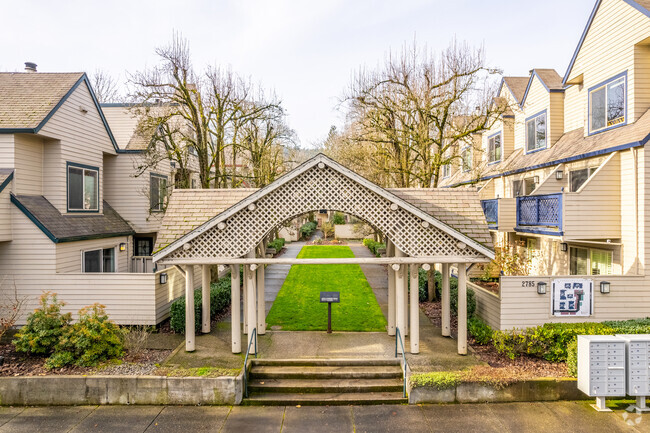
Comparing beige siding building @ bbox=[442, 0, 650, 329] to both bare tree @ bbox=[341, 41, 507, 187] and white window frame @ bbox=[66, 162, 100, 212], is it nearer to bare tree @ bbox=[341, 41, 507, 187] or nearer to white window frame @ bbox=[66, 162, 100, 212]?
bare tree @ bbox=[341, 41, 507, 187]

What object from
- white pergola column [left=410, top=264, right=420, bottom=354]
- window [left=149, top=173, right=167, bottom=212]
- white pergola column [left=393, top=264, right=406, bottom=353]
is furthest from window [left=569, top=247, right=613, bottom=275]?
window [left=149, top=173, right=167, bottom=212]

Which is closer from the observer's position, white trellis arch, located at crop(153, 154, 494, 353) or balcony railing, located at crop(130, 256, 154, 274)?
white trellis arch, located at crop(153, 154, 494, 353)

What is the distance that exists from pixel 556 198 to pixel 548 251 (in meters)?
3.96

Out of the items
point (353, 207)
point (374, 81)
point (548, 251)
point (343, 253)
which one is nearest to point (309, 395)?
point (353, 207)

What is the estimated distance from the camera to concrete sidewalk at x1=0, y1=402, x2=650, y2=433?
7266 mm

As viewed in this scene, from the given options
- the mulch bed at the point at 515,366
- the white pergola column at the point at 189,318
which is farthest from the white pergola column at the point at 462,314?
the white pergola column at the point at 189,318

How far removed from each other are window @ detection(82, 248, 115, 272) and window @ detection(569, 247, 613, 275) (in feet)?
58.1

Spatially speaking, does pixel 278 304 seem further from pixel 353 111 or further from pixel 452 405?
pixel 353 111

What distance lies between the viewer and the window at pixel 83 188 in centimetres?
1420

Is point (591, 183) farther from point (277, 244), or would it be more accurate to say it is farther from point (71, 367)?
point (277, 244)

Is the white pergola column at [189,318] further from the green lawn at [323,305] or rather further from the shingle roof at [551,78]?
the shingle roof at [551,78]

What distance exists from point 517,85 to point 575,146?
7.21 m

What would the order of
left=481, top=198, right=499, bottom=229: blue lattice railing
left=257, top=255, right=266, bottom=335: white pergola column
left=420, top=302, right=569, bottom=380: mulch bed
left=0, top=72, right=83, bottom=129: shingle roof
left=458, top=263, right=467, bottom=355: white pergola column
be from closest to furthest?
left=420, top=302, right=569, bottom=380: mulch bed → left=458, top=263, right=467, bottom=355: white pergola column → left=257, top=255, right=266, bottom=335: white pergola column → left=0, top=72, right=83, bottom=129: shingle roof → left=481, top=198, right=499, bottom=229: blue lattice railing

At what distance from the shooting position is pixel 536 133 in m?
17.0
